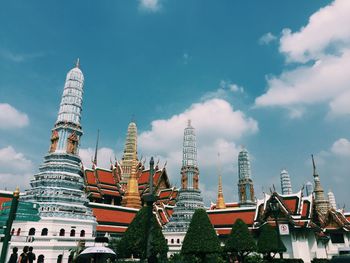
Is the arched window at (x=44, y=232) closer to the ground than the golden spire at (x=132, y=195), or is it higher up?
closer to the ground

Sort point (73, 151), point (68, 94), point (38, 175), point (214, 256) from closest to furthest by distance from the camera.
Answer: point (214, 256) < point (38, 175) < point (73, 151) < point (68, 94)

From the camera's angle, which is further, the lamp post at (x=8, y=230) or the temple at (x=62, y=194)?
the temple at (x=62, y=194)

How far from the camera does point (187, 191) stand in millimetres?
41094

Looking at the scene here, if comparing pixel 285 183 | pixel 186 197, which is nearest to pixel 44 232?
pixel 186 197

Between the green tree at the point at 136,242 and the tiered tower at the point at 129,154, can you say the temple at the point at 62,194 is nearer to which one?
the green tree at the point at 136,242

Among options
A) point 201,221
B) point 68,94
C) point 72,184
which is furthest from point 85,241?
point 68,94

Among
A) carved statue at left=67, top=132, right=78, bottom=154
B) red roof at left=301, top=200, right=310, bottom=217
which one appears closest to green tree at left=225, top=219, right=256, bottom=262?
red roof at left=301, top=200, right=310, bottom=217

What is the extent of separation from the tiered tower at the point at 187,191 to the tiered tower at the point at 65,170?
13.0 metres

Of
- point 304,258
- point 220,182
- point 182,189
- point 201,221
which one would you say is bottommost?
point 304,258

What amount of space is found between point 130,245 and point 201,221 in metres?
6.02

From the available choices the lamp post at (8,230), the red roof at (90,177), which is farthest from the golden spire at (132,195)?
the lamp post at (8,230)

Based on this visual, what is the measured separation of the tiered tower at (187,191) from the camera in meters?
39.0

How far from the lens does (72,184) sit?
29422 millimetres

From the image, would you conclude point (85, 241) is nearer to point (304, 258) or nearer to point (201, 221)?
point (201, 221)
